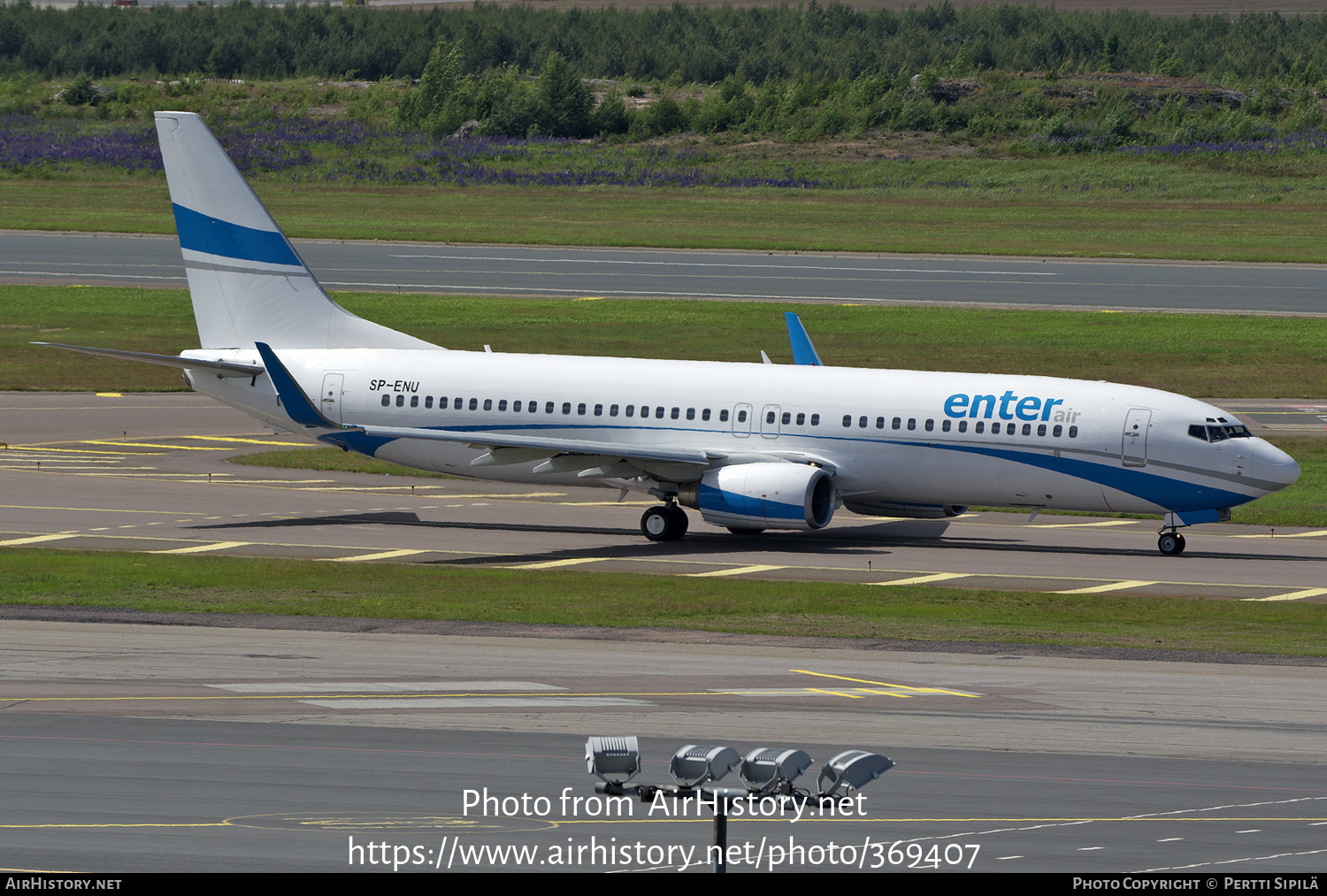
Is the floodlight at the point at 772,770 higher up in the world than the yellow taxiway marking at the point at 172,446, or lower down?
higher up

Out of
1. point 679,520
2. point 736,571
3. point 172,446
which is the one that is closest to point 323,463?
point 172,446

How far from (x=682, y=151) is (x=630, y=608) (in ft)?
435

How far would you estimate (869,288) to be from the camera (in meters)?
96.3

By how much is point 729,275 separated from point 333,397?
5578cm

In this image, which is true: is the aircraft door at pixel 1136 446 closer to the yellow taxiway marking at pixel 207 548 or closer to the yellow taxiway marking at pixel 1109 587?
the yellow taxiway marking at pixel 1109 587

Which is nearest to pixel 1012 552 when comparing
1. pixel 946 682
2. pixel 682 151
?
pixel 946 682

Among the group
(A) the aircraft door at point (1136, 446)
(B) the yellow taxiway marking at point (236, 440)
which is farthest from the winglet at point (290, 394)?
(A) the aircraft door at point (1136, 446)

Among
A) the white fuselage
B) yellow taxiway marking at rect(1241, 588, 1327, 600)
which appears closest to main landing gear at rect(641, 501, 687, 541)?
the white fuselage

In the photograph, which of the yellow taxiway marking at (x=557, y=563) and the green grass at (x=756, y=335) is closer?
the yellow taxiway marking at (x=557, y=563)

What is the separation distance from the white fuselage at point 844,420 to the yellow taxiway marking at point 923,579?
3.88 metres

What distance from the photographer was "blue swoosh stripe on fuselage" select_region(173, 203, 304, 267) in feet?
162

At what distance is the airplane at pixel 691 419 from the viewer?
42812 mm

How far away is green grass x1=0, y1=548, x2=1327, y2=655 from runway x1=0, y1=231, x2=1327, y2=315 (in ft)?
180

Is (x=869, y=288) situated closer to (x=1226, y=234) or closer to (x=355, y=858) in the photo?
(x=1226, y=234)
